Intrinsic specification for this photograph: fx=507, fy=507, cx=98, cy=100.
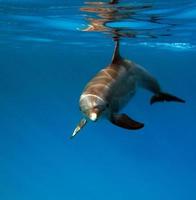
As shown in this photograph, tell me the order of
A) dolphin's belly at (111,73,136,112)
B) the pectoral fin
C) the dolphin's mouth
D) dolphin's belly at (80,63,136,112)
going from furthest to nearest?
dolphin's belly at (111,73,136,112) → dolphin's belly at (80,63,136,112) → the dolphin's mouth → the pectoral fin

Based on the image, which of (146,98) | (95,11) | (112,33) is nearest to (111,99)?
(95,11)

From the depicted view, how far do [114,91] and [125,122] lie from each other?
1.01 metres

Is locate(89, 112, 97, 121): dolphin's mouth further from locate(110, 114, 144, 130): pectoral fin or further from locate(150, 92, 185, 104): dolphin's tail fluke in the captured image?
locate(150, 92, 185, 104): dolphin's tail fluke

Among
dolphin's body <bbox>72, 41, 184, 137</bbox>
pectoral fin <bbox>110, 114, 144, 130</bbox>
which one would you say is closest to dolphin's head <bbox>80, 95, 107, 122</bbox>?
dolphin's body <bbox>72, 41, 184, 137</bbox>

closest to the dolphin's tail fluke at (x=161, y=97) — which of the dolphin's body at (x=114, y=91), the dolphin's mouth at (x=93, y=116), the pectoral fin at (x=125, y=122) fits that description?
the dolphin's body at (x=114, y=91)

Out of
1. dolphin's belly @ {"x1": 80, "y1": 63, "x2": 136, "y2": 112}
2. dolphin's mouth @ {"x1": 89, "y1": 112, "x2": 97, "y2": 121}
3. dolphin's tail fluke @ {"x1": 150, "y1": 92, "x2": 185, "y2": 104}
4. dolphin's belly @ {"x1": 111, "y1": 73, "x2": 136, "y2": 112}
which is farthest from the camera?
dolphin's tail fluke @ {"x1": 150, "y1": 92, "x2": 185, "y2": 104}

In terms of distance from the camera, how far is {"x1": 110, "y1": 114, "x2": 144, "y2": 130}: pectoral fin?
9737mm

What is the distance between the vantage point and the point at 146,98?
197ft

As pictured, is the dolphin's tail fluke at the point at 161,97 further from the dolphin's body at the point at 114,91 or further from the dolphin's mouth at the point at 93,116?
the dolphin's mouth at the point at 93,116

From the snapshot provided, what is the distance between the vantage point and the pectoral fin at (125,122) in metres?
9.74

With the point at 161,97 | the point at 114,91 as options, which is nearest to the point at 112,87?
the point at 114,91

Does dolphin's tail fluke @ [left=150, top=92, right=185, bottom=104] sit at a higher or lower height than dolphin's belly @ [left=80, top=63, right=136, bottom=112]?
lower

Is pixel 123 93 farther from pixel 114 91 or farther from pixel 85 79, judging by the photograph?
pixel 85 79

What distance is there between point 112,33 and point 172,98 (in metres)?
12.9
